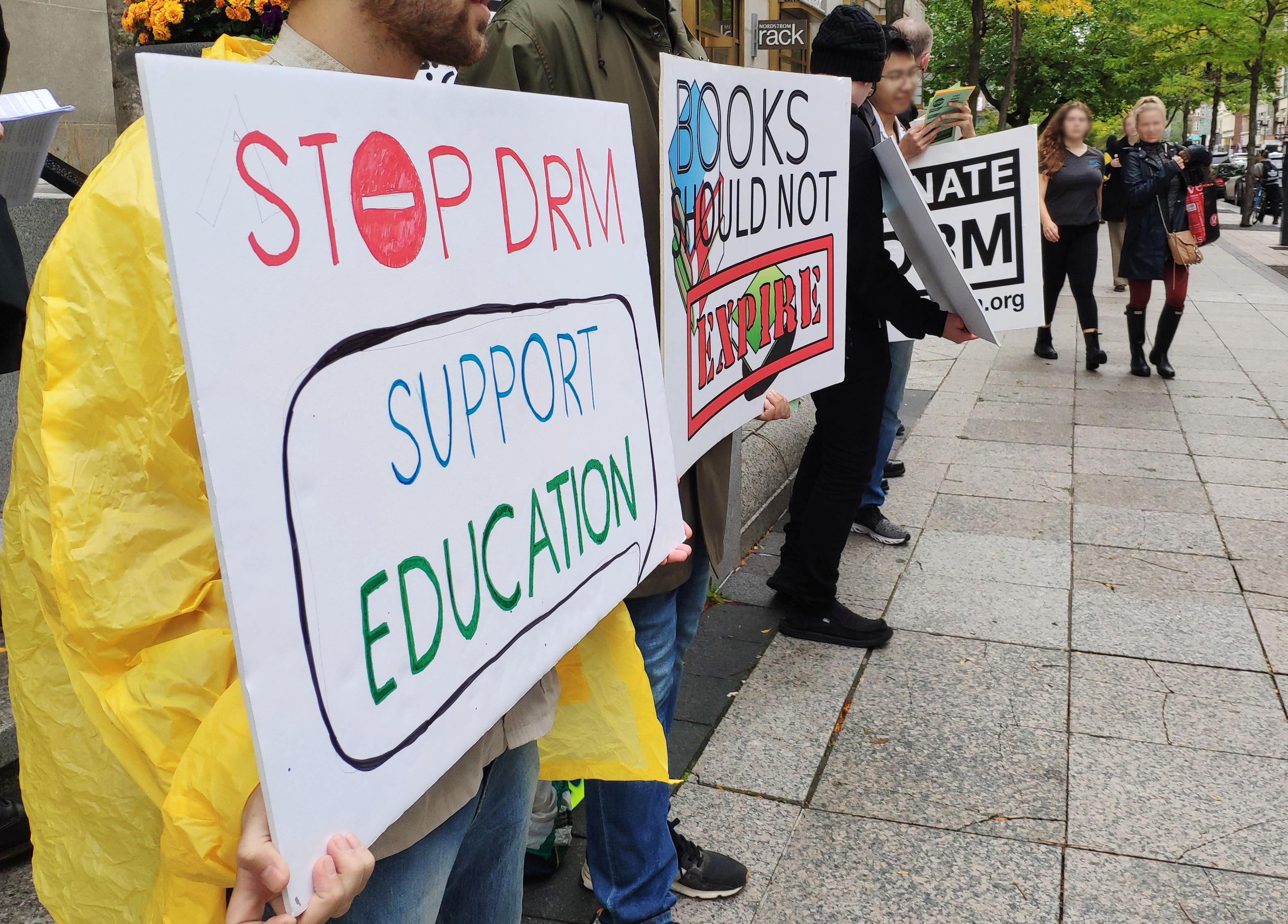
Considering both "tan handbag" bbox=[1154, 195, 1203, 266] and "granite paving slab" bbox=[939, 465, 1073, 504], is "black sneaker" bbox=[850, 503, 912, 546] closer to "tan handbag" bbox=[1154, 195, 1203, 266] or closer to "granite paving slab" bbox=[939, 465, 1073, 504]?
"granite paving slab" bbox=[939, 465, 1073, 504]

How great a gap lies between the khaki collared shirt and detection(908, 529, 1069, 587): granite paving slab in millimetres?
3316

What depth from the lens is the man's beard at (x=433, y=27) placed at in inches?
45.4

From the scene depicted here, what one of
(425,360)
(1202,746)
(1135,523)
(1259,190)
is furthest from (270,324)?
(1259,190)

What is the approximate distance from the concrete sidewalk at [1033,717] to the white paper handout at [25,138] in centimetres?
211

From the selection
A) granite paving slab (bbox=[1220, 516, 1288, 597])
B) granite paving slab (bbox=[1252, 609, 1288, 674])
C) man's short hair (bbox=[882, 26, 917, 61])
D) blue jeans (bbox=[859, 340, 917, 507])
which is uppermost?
man's short hair (bbox=[882, 26, 917, 61])

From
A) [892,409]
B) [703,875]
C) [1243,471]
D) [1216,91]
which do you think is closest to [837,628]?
[703,875]

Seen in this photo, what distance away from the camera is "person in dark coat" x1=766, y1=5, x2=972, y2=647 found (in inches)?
128

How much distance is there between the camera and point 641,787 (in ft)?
6.68

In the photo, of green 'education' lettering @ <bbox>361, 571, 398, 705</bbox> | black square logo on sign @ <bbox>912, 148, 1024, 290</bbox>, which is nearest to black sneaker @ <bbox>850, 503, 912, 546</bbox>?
black square logo on sign @ <bbox>912, 148, 1024, 290</bbox>

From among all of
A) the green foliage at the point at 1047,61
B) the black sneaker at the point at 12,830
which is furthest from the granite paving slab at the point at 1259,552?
the green foliage at the point at 1047,61

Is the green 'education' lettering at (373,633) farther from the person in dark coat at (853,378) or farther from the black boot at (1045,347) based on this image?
the black boot at (1045,347)

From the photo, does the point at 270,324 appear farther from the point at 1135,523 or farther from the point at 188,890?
the point at 1135,523

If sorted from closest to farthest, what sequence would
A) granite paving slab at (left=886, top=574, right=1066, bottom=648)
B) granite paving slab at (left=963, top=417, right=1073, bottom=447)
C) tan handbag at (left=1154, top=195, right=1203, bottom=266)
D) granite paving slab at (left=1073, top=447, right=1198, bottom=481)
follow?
1. granite paving slab at (left=886, top=574, right=1066, bottom=648)
2. granite paving slab at (left=1073, top=447, right=1198, bottom=481)
3. granite paving slab at (left=963, top=417, right=1073, bottom=447)
4. tan handbag at (left=1154, top=195, right=1203, bottom=266)

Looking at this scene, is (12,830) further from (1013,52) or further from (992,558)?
(1013,52)
